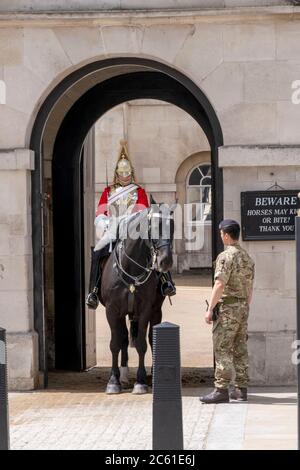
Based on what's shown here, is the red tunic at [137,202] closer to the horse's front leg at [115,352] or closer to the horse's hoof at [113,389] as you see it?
the horse's front leg at [115,352]

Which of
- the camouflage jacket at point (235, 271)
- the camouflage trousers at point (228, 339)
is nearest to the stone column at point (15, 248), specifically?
the camouflage trousers at point (228, 339)

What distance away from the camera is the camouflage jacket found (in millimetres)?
11312

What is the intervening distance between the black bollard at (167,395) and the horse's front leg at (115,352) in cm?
447

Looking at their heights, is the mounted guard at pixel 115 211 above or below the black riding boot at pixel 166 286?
above

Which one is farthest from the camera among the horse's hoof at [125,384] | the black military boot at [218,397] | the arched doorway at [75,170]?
the arched doorway at [75,170]

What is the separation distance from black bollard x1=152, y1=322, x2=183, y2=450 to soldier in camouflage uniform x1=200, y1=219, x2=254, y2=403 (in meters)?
3.18

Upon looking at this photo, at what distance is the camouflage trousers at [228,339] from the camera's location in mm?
11383

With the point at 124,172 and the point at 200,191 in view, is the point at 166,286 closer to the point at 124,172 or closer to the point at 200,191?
the point at 124,172

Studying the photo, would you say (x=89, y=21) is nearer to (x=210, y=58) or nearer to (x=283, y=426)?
(x=210, y=58)

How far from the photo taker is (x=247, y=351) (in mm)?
11812

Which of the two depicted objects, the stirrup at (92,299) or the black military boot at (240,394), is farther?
the stirrup at (92,299)

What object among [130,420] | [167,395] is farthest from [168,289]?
[167,395]
